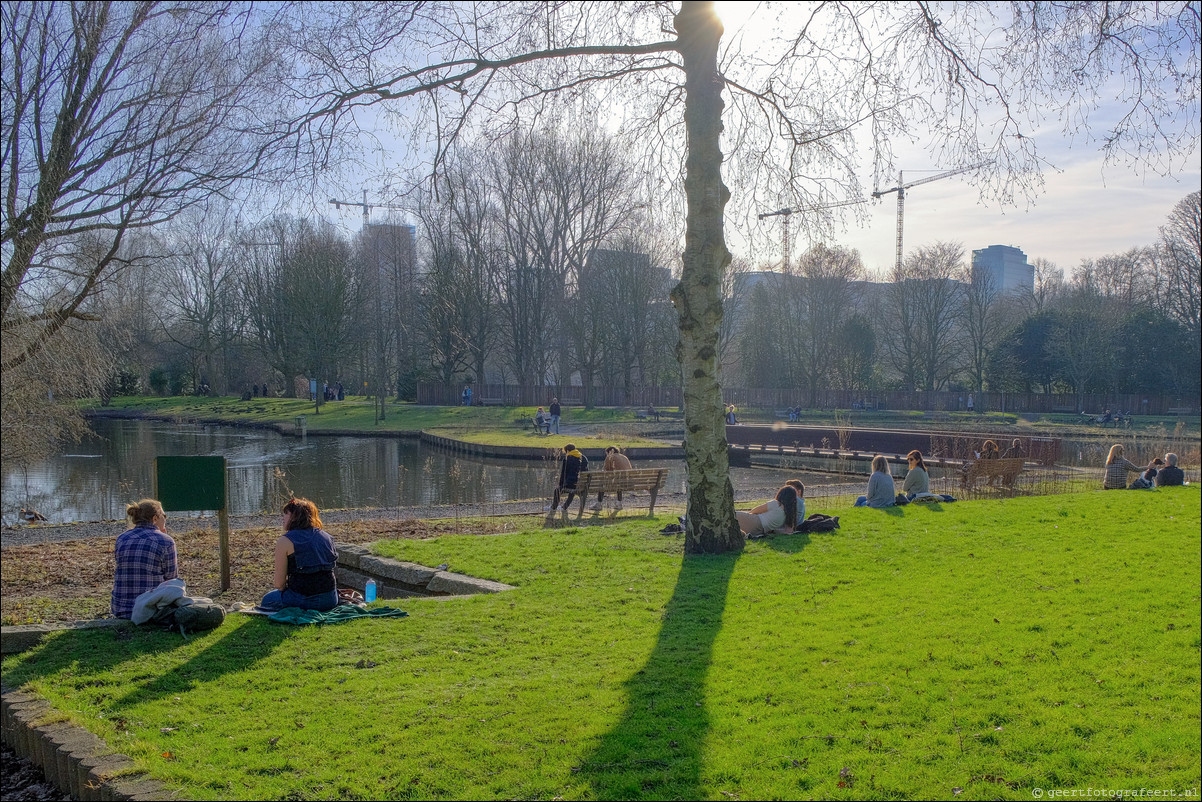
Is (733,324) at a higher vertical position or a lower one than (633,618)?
higher

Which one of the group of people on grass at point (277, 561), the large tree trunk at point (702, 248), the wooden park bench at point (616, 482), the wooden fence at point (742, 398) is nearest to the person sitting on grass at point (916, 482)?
the wooden park bench at point (616, 482)

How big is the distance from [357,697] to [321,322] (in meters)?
51.9

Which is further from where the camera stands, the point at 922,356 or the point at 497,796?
the point at 922,356

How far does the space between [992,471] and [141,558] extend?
15269mm

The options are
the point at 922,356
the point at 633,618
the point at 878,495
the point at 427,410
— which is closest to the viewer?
the point at 633,618

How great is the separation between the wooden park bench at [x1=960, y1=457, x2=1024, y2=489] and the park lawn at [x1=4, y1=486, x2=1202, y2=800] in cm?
776

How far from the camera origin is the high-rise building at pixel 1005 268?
188ft

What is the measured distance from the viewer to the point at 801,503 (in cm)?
1135

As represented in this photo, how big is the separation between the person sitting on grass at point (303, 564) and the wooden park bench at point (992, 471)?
13247 mm

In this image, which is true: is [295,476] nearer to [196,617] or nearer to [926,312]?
[196,617]

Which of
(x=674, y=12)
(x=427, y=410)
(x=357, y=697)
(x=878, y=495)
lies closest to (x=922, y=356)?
(x=427, y=410)

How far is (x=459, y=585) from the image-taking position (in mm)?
8820

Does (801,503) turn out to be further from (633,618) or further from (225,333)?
(225,333)

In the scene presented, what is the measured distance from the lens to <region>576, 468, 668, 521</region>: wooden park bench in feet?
49.9
